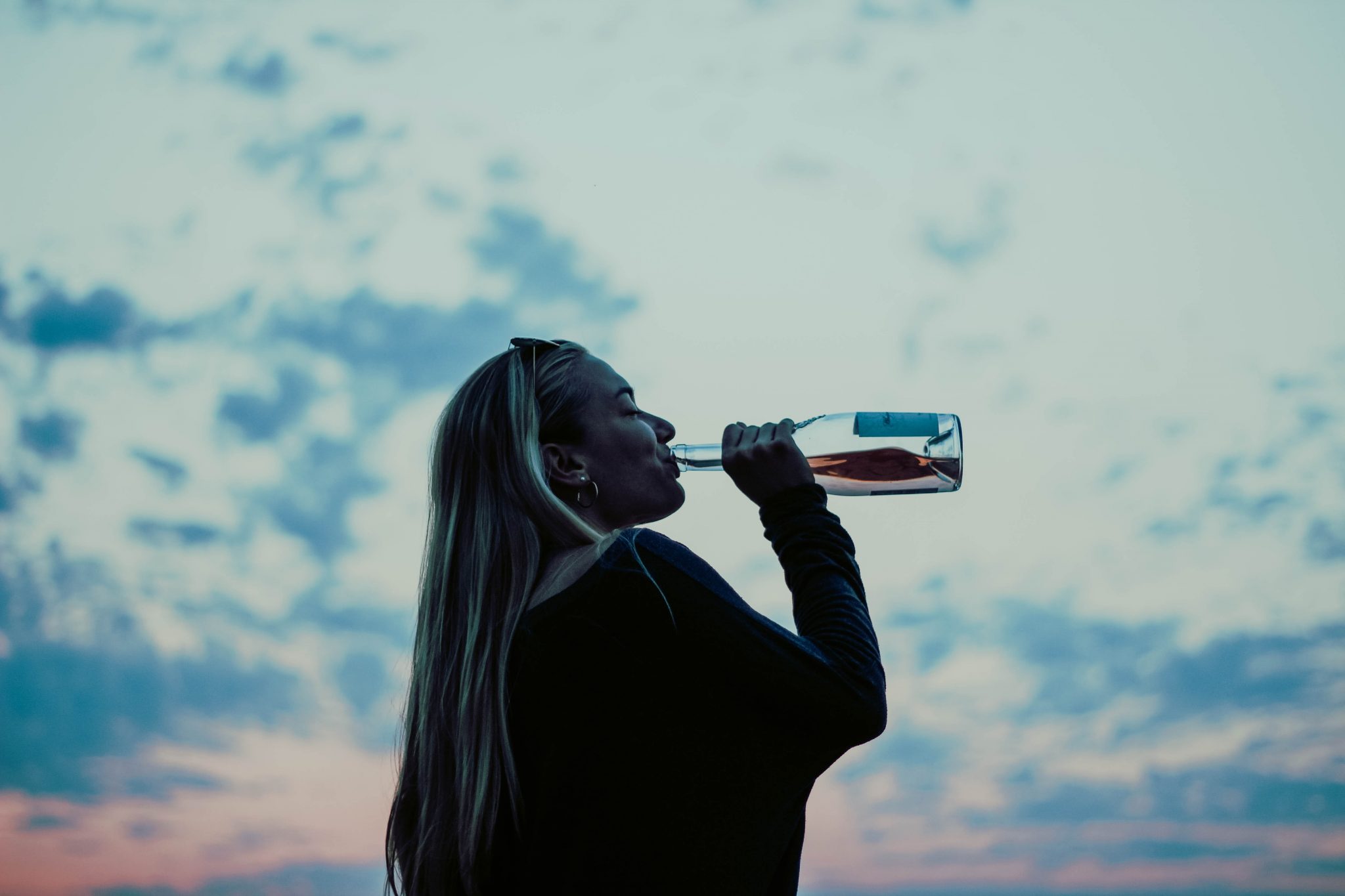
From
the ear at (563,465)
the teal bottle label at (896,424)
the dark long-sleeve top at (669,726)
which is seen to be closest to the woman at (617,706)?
the dark long-sleeve top at (669,726)

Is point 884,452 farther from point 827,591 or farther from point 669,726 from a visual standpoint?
point 669,726

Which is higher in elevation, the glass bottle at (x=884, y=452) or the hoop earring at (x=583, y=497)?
the glass bottle at (x=884, y=452)

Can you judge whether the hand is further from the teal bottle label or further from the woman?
the teal bottle label

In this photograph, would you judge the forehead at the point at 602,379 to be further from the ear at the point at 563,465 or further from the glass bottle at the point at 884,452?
the glass bottle at the point at 884,452

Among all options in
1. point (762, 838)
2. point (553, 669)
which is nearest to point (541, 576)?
point (553, 669)

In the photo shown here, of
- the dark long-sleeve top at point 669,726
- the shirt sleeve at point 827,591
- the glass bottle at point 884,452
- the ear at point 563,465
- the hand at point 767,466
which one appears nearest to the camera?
the dark long-sleeve top at point 669,726

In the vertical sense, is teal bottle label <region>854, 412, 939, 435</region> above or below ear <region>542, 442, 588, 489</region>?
above

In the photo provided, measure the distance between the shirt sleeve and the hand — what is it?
0.08 ft

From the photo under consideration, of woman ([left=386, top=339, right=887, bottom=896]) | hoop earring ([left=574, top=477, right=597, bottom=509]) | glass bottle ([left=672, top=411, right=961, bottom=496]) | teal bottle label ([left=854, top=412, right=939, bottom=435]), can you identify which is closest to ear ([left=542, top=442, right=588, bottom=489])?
hoop earring ([left=574, top=477, right=597, bottom=509])

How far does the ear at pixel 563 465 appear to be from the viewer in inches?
116

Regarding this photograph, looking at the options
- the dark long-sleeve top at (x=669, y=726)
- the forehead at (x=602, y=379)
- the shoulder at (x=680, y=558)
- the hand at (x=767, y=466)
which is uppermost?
the forehead at (x=602, y=379)

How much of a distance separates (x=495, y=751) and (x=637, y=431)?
89 centimetres

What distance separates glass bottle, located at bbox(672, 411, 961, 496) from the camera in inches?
143

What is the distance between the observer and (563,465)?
9.71 feet
